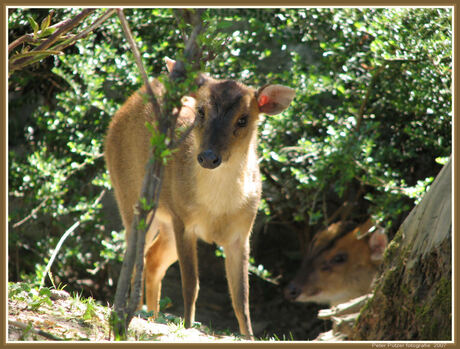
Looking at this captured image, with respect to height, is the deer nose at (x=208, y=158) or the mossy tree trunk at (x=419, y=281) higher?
the deer nose at (x=208, y=158)

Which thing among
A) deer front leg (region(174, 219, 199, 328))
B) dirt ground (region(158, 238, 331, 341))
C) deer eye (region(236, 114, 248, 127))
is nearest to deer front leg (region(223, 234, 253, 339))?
deer front leg (region(174, 219, 199, 328))

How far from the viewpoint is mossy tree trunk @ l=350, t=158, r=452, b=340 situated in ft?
9.98

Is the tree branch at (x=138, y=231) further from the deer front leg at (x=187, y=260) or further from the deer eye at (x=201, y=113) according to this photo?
the deer front leg at (x=187, y=260)

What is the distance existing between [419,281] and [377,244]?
3.68m

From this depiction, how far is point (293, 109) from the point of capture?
21.6ft

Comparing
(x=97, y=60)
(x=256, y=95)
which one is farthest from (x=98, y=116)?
(x=256, y=95)

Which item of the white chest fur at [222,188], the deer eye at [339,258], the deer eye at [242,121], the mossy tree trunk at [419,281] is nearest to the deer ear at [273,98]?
the deer eye at [242,121]

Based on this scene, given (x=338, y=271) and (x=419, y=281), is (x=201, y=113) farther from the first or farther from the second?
(x=338, y=271)

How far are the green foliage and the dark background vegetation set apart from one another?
2cm

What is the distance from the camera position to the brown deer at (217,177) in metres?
4.66

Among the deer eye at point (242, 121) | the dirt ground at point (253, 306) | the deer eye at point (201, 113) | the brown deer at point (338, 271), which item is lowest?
the dirt ground at point (253, 306)

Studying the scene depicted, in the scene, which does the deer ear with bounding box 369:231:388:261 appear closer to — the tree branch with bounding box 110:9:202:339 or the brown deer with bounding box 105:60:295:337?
the brown deer with bounding box 105:60:295:337

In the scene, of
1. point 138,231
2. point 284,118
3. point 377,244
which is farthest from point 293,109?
point 138,231

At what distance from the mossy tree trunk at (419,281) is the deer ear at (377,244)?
3118mm
